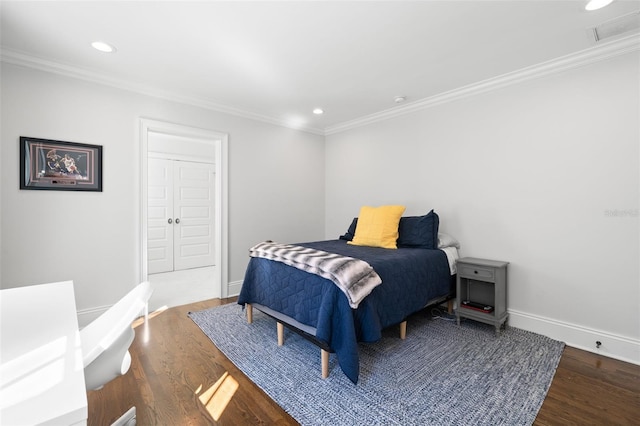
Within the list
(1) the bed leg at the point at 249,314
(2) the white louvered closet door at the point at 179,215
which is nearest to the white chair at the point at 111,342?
(1) the bed leg at the point at 249,314

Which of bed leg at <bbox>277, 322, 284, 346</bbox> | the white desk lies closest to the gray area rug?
bed leg at <bbox>277, 322, 284, 346</bbox>

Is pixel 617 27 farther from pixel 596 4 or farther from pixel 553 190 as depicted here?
pixel 553 190

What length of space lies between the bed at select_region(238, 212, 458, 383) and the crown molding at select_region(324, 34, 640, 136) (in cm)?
160

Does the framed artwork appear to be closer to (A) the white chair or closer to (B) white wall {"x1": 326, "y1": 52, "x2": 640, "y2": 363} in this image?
(A) the white chair

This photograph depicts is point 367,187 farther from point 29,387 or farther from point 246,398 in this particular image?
point 29,387

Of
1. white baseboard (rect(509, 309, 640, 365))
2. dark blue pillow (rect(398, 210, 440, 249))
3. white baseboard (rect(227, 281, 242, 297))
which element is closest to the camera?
white baseboard (rect(509, 309, 640, 365))

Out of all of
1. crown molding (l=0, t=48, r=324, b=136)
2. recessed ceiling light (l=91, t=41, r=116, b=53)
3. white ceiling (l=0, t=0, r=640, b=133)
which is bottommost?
crown molding (l=0, t=48, r=324, b=136)

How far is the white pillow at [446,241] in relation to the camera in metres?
3.17

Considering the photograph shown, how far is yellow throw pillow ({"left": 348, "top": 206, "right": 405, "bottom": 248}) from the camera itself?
10.6 ft

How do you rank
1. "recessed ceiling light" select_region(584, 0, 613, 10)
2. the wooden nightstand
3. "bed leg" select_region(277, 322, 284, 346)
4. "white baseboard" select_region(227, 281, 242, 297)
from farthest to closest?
1. "white baseboard" select_region(227, 281, 242, 297)
2. the wooden nightstand
3. "bed leg" select_region(277, 322, 284, 346)
4. "recessed ceiling light" select_region(584, 0, 613, 10)

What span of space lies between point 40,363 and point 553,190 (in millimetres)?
3515

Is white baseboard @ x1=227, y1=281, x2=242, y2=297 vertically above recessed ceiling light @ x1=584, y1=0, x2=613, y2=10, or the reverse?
recessed ceiling light @ x1=584, y1=0, x2=613, y2=10

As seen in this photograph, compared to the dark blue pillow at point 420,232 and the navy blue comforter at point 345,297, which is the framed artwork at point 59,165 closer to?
the navy blue comforter at point 345,297

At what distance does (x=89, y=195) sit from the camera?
2891 mm
